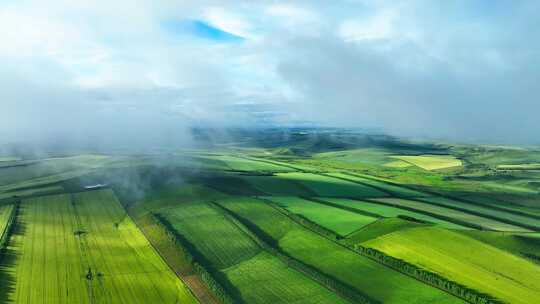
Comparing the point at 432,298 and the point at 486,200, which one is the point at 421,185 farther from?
the point at 432,298

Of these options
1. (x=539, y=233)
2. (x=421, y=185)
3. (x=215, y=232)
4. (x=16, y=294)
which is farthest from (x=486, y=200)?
(x=16, y=294)

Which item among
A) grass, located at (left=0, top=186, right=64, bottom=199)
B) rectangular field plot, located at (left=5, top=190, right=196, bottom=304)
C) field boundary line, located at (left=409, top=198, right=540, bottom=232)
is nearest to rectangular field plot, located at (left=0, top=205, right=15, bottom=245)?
rectangular field plot, located at (left=5, top=190, right=196, bottom=304)

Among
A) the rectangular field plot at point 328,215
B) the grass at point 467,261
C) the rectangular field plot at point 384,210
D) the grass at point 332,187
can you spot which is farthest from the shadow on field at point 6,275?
the grass at point 332,187

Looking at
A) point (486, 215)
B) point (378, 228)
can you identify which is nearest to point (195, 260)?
point (378, 228)

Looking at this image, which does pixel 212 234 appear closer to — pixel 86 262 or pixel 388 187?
pixel 86 262

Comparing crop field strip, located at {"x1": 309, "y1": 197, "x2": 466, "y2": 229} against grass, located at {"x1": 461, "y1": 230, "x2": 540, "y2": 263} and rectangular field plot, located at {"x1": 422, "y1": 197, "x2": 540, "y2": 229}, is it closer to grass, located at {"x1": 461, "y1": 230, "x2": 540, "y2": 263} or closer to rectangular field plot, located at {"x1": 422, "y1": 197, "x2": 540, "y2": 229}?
grass, located at {"x1": 461, "y1": 230, "x2": 540, "y2": 263}

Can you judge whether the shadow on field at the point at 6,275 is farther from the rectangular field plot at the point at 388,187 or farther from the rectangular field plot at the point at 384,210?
the rectangular field plot at the point at 388,187

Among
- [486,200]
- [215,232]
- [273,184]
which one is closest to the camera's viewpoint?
[215,232]
